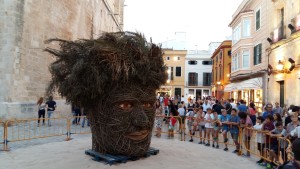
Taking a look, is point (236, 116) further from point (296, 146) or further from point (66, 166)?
point (296, 146)

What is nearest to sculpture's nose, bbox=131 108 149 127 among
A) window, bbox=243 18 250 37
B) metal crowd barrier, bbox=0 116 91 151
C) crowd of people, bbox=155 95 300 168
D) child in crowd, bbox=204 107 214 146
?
crowd of people, bbox=155 95 300 168

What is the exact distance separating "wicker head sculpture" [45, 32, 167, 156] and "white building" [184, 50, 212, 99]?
1776 inches

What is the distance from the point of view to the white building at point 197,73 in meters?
52.3

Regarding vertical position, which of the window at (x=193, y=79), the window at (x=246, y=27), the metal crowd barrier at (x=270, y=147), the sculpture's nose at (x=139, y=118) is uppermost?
the window at (x=246, y=27)

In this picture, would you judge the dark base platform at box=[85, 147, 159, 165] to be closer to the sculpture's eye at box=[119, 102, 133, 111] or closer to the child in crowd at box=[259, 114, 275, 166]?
the sculpture's eye at box=[119, 102, 133, 111]

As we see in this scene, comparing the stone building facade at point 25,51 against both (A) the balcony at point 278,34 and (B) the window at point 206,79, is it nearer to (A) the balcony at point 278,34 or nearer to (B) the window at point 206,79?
(A) the balcony at point 278,34

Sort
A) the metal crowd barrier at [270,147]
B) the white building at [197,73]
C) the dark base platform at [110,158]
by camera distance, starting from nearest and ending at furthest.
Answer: the metal crowd barrier at [270,147] → the dark base platform at [110,158] → the white building at [197,73]

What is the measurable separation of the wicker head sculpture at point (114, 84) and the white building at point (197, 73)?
4510cm

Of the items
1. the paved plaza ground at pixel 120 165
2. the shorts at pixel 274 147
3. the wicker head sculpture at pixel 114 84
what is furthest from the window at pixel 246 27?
the wicker head sculpture at pixel 114 84

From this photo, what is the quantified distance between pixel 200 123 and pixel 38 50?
394 inches

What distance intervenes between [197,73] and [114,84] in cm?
4642

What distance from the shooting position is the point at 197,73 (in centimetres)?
5275

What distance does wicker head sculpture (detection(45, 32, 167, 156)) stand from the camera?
Answer: 278 inches

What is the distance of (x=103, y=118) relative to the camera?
7438mm
